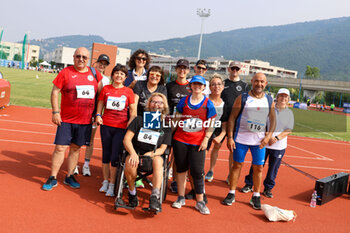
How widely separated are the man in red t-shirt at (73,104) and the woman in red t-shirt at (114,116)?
217 millimetres

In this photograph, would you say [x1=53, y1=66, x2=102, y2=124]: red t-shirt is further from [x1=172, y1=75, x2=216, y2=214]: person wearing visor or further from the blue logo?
[x1=172, y1=75, x2=216, y2=214]: person wearing visor

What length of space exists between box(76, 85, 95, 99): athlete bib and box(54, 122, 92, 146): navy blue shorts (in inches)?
17.8

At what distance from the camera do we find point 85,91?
4488mm

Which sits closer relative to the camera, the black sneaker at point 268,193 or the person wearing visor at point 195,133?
the person wearing visor at point 195,133

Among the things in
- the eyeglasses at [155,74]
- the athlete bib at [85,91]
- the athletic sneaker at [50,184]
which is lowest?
the athletic sneaker at [50,184]

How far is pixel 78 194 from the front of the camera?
4379 mm

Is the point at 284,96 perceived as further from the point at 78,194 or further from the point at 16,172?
the point at 16,172

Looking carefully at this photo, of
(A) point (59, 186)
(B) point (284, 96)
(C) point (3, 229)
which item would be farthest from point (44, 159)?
(B) point (284, 96)

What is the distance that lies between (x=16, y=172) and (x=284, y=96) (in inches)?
184

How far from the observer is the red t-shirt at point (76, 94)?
4.41m

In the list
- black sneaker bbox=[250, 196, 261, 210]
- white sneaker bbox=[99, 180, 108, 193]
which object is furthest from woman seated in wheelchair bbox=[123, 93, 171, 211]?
black sneaker bbox=[250, 196, 261, 210]

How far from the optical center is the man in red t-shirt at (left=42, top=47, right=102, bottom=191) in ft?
14.4

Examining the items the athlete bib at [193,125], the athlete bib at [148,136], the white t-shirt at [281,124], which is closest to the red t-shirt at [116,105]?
the athlete bib at [148,136]

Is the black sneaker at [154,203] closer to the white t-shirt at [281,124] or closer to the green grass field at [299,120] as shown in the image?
the white t-shirt at [281,124]
